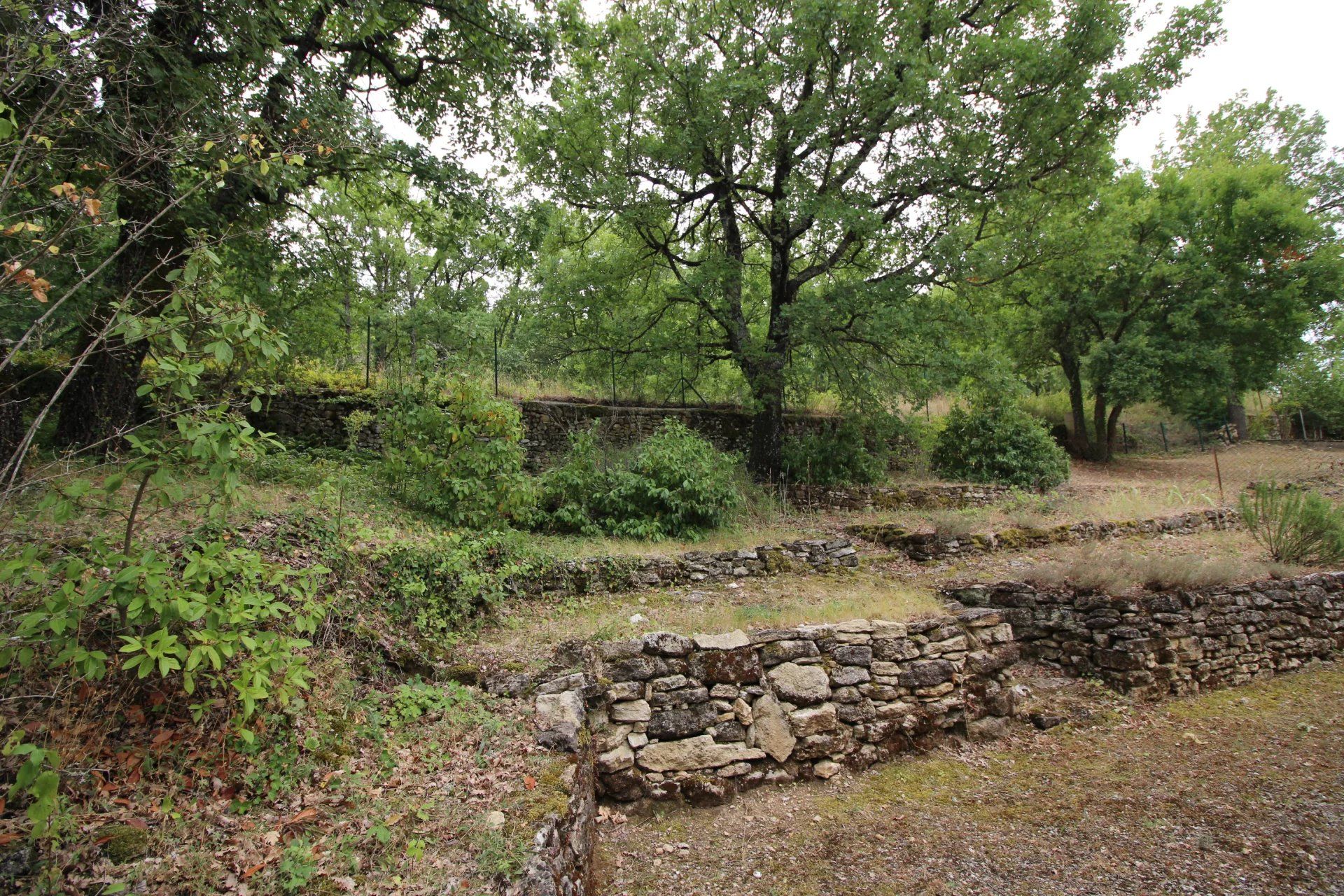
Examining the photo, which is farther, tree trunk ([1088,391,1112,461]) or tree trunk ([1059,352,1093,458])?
tree trunk ([1088,391,1112,461])

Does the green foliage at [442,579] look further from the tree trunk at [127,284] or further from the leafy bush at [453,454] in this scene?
the tree trunk at [127,284]

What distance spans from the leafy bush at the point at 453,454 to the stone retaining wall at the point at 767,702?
2.97 m

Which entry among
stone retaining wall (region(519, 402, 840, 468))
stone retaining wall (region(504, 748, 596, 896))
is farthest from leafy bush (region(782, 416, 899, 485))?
stone retaining wall (region(504, 748, 596, 896))

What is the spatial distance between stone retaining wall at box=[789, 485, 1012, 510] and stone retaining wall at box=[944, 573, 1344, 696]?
4826 millimetres

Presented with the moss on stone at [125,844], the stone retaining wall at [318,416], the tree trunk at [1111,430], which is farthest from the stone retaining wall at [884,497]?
the moss on stone at [125,844]

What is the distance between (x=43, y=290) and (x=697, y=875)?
4323mm

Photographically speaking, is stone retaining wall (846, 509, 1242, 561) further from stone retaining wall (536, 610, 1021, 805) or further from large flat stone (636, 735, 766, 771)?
large flat stone (636, 735, 766, 771)

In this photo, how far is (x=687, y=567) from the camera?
8.09 m

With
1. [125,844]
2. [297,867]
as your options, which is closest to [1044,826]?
[297,867]

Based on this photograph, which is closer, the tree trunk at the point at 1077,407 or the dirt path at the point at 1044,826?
the dirt path at the point at 1044,826

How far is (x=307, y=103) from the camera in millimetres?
5984

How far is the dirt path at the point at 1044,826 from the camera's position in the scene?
12.2 feet

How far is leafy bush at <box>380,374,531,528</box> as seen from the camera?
→ 722 centimetres

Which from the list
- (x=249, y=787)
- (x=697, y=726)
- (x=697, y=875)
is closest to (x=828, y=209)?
(x=697, y=726)
